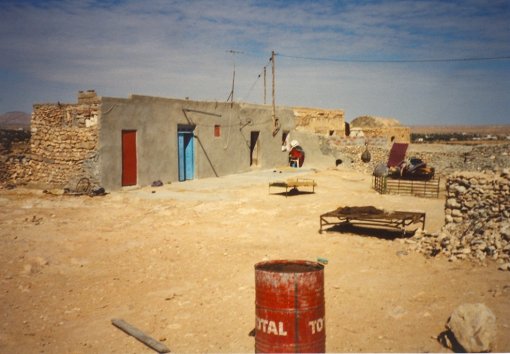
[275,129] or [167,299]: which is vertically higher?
[275,129]

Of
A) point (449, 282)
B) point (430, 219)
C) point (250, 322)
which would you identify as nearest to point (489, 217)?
point (449, 282)

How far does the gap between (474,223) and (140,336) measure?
6280mm

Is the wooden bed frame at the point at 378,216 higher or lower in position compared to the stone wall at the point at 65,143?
lower

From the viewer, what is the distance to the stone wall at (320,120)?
28186mm

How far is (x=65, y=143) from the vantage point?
15.1 meters

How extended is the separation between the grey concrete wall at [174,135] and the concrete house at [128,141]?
0.11 feet

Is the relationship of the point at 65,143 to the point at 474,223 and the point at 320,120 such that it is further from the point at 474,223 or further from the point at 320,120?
the point at 320,120

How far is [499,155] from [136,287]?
960 inches

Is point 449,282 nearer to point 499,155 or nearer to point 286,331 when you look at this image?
point 286,331

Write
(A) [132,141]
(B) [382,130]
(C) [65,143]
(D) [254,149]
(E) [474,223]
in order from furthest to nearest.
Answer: (B) [382,130]
(D) [254,149]
(A) [132,141]
(C) [65,143]
(E) [474,223]

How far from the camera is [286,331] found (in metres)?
4.01

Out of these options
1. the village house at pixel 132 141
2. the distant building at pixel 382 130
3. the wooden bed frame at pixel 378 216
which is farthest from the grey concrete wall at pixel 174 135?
the wooden bed frame at pixel 378 216

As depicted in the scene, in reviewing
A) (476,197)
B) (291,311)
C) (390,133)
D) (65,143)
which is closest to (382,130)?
(390,133)

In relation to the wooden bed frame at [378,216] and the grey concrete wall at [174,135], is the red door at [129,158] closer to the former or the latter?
the grey concrete wall at [174,135]
